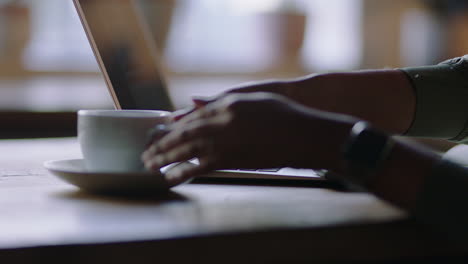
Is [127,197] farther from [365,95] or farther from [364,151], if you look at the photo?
[365,95]

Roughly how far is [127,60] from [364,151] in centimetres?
47

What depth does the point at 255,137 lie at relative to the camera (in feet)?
1.86

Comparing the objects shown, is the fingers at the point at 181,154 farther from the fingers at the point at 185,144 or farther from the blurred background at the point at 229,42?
the blurred background at the point at 229,42

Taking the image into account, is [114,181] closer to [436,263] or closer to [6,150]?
[436,263]

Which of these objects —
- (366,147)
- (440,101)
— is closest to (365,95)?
(440,101)

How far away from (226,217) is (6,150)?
2.23ft

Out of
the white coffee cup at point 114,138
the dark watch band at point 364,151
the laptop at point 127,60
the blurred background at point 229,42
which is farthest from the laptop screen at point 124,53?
the blurred background at point 229,42

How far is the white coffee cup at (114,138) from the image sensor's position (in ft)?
2.08

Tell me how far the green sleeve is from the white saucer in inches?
18.5

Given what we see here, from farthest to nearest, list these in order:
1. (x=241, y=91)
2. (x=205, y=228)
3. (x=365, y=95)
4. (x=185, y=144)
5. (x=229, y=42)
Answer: (x=229, y=42) → (x=365, y=95) → (x=241, y=91) → (x=185, y=144) → (x=205, y=228)

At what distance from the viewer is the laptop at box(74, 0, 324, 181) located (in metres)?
0.79

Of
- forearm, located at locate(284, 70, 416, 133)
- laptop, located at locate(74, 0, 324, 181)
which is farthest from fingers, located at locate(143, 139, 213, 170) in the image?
forearm, located at locate(284, 70, 416, 133)

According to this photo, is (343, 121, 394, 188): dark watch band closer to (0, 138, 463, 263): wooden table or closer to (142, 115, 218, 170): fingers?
(0, 138, 463, 263): wooden table

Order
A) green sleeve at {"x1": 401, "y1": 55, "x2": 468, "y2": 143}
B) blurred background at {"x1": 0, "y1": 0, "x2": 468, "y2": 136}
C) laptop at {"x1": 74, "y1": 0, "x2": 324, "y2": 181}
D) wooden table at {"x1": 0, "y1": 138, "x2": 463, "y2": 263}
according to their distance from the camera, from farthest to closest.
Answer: blurred background at {"x1": 0, "y1": 0, "x2": 468, "y2": 136}, green sleeve at {"x1": 401, "y1": 55, "x2": 468, "y2": 143}, laptop at {"x1": 74, "y1": 0, "x2": 324, "y2": 181}, wooden table at {"x1": 0, "y1": 138, "x2": 463, "y2": 263}
